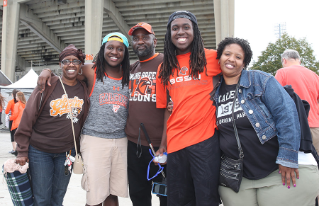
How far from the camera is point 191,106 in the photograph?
2.10 meters

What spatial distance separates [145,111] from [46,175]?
128 centimetres

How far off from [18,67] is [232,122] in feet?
128

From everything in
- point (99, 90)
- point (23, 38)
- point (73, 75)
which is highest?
point (23, 38)

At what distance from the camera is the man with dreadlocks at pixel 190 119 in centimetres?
202

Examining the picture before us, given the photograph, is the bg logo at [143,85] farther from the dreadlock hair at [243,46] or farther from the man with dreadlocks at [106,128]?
the dreadlock hair at [243,46]

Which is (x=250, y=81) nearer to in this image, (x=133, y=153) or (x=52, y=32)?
(x=133, y=153)

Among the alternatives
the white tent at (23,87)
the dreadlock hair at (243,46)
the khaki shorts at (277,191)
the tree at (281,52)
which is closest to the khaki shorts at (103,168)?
the khaki shorts at (277,191)

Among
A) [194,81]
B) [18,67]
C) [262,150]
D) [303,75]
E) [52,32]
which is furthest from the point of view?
[18,67]

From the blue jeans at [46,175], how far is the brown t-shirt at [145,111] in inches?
33.7

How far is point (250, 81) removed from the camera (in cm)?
199

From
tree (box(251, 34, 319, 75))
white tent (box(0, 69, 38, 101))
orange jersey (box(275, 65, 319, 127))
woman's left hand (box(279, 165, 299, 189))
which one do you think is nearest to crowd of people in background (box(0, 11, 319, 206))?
woman's left hand (box(279, 165, 299, 189))

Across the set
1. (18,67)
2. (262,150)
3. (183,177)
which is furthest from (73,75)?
(18,67)

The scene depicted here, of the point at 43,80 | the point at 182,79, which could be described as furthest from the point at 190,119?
the point at 43,80

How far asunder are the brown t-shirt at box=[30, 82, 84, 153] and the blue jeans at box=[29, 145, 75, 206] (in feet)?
0.29
